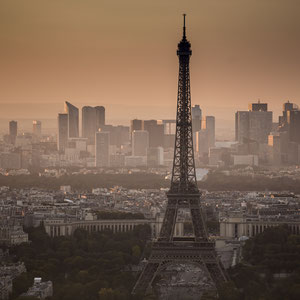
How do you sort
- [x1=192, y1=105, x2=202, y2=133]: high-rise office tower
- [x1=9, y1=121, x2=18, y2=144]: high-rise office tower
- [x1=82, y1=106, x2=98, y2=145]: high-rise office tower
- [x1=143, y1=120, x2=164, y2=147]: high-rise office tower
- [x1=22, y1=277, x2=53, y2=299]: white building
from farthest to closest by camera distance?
[x1=143, y1=120, x2=164, y2=147]: high-rise office tower → [x1=82, y1=106, x2=98, y2=145]: high-rise office tower → [x1=192, y1=105, x2=202, y2=133]: high-rise office tower → [x1=9, y1=121, x2=18, y2=144]: high-rise office tower → [x1=22, y1=277, x2=53, y2=299]: white building

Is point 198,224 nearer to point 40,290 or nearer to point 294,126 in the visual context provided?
point 40,290

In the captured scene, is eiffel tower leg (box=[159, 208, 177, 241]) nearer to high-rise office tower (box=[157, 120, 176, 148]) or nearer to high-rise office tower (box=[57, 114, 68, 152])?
high-rise office tower (box=[157, 120, 176, 148])

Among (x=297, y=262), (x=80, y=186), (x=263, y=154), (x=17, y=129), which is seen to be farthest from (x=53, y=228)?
(x=263, y=154)

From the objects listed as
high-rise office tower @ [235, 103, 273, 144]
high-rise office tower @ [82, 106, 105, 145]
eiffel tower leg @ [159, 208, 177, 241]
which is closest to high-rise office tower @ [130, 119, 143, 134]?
high-rise office tower @ [82, 106, 105, 145]

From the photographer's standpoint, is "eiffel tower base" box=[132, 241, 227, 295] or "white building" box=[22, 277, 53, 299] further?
"eiffel tower base" box=[132, 241, 227, 295]

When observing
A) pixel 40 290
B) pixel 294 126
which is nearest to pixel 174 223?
pixel 40 290

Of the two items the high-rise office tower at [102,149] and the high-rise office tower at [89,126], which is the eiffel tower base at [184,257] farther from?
the high-rise office tower at [102,149]
